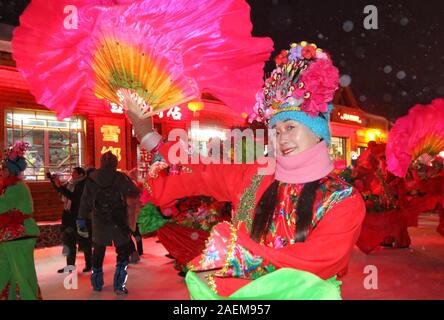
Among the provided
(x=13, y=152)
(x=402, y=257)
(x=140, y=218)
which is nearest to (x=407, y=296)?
(x=402, y=257)

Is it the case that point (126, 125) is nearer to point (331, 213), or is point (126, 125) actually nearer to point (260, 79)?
point (260, 79)

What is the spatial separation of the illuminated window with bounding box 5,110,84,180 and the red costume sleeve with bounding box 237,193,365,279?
11669 mm

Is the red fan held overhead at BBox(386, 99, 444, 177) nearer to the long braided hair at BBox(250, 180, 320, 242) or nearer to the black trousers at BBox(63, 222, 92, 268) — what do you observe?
the black trousers at BBox(63, 222, 92, 268)

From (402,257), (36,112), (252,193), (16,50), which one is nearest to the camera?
(252,193)

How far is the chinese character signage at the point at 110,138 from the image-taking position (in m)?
14.1

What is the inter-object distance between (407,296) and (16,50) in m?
5.26

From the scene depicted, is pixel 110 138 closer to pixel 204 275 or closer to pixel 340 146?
pixel 204 275

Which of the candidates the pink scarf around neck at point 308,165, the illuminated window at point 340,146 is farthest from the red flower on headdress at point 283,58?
the illuminated window at point 340,146

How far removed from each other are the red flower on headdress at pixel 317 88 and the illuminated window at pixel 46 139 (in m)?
11.5

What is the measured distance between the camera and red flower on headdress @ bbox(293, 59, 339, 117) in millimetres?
2139

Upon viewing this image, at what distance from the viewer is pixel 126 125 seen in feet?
50.0

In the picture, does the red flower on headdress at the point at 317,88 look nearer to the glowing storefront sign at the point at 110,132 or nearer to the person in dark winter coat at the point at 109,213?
the person in dark winter coat at the point at 109,213

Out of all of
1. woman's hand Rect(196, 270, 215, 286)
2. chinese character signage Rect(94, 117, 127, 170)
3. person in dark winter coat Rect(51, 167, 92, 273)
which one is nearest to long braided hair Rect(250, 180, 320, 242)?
woman's hand Rect(196, 270, 215, 286)

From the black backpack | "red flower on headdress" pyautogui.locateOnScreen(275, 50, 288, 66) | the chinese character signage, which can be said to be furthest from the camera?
the chinese character signage
